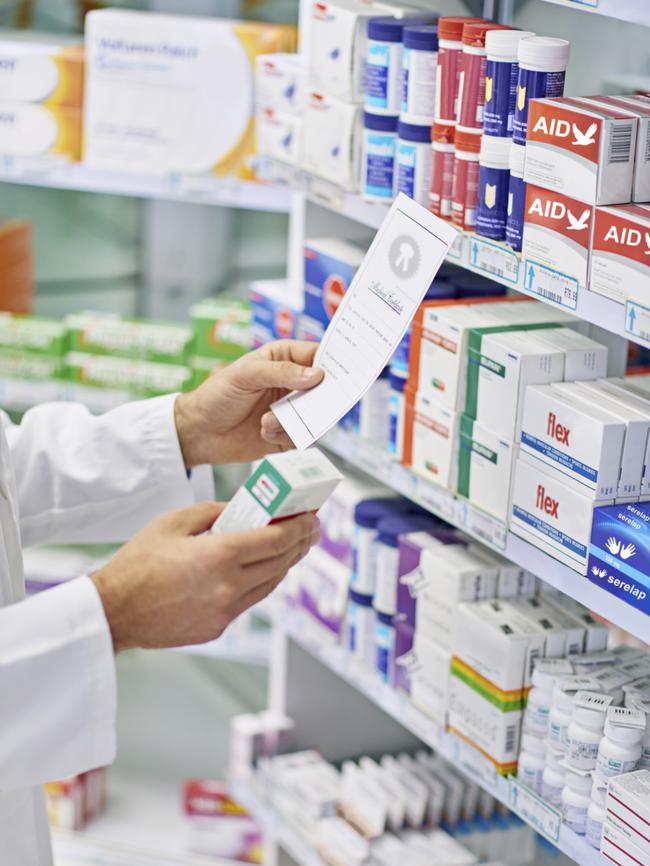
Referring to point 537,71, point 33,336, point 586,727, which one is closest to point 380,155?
point 537,71

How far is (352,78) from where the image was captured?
2.52 m

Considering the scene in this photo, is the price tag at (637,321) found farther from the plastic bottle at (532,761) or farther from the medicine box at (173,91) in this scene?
the medicine box at (173,91)

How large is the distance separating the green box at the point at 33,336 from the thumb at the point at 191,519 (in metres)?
1.76

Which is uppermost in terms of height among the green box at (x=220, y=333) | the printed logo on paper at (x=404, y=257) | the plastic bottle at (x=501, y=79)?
the plastic bottle at (x=501, y=79)

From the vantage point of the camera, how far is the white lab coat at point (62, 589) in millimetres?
1684

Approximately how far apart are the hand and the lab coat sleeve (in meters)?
0.57

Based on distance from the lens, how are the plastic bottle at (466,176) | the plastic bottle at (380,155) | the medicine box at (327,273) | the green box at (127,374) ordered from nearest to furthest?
the plastic bottle at (466,176) < the plastic bottle at (380,155) < the medicine box at (327,273) < the green box at (127,374)

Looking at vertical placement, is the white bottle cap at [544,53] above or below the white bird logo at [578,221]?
above

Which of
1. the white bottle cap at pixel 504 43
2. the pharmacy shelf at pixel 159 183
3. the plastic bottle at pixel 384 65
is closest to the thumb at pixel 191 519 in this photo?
the white bottle cap at pixel 504 43

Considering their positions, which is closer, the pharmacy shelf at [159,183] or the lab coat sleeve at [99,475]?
the lab coat sleeve at [99,475]

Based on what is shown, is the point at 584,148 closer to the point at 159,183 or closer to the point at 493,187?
the point at 493,187

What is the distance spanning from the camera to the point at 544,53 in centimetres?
195

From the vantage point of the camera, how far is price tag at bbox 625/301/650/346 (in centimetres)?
173

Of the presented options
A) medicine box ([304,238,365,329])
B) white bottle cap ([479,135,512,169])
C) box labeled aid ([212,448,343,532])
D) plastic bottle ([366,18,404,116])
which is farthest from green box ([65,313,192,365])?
box labeled aid ([212,448,343,532])
